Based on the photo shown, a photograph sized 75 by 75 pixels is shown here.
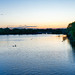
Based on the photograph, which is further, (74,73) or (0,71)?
(0,71)

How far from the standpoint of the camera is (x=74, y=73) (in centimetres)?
2381

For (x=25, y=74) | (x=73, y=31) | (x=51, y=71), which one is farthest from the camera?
(x=73, y=31)

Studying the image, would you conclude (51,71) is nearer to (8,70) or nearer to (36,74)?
(36,74)

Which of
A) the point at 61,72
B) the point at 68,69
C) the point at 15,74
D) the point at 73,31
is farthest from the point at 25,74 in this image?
the point at 73,31

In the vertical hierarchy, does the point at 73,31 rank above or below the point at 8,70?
above

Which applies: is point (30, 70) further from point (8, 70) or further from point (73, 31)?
point (73, 31)

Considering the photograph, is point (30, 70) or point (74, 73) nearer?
point (74, 73)

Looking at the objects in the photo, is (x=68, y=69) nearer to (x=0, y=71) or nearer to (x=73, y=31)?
(x=0, y=71)

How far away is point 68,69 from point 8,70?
11.6 meters

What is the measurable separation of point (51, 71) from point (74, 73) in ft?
13.6

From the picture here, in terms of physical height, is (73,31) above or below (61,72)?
above

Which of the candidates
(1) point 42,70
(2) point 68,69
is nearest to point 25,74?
(1) point 42,70

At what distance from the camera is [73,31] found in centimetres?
9125

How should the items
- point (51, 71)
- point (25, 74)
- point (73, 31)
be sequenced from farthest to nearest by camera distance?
point (73, 31)
point (51, 71)
point (25, 74)
